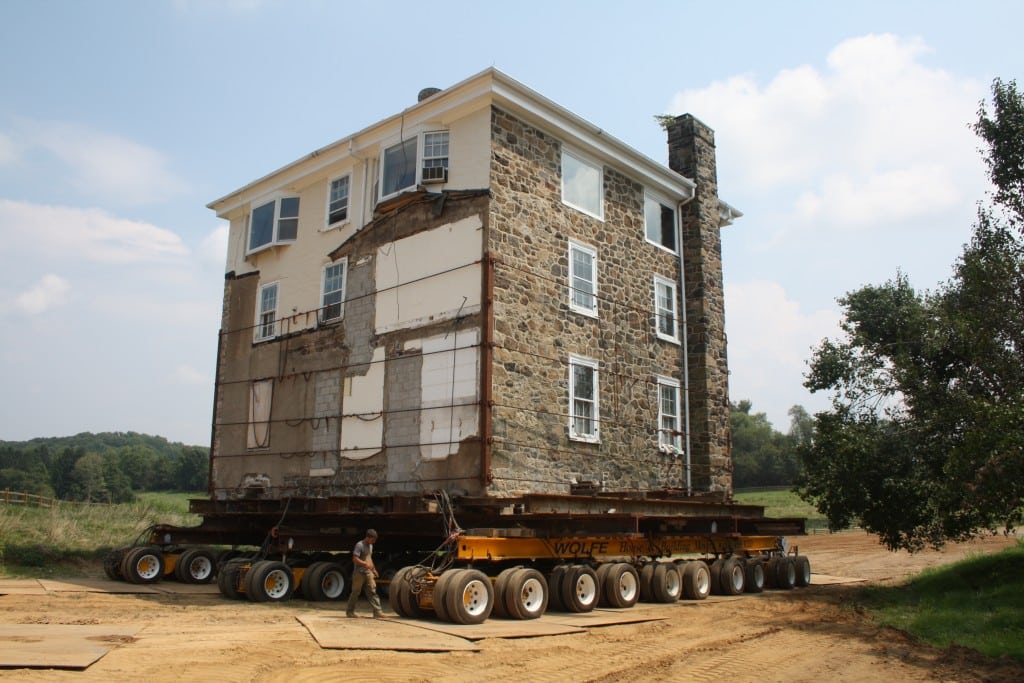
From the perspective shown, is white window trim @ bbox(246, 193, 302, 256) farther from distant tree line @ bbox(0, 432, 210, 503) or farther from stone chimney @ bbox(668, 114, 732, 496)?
distant tree line @ bbox(0, 432, 210, 503)

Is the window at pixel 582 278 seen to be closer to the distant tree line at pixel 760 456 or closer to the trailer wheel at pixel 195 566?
the trailer wheel at pixel 195 566

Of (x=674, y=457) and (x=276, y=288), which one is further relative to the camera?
(x=276, y=288)

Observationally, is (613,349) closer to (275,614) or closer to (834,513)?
(834,513)

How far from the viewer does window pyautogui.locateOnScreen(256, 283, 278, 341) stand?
22.8 meters

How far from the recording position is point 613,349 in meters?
20.2

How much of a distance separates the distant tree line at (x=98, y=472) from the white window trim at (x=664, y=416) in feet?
156

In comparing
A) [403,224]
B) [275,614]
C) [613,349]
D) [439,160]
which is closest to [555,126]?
[439,160]

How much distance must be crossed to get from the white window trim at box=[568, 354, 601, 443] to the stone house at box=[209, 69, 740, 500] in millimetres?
57

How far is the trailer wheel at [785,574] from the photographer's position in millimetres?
20281

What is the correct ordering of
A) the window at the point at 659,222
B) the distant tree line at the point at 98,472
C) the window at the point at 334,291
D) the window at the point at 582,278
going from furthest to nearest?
the distant tree line at the point at 98,472 → the window at the point at 659,222 → the window at the point at 334,291 → the window at the point at 582,278

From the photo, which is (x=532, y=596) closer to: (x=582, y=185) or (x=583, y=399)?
(x=583, y=399)

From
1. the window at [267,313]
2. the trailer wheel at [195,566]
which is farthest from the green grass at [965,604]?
the window at [267,313]

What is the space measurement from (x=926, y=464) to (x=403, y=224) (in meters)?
12.7

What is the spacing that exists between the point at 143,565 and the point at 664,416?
1253 centimetres
